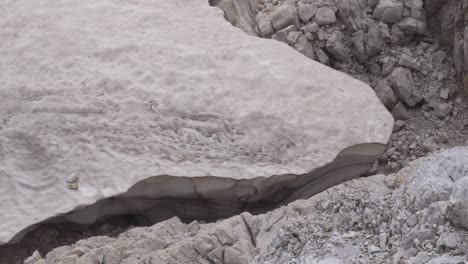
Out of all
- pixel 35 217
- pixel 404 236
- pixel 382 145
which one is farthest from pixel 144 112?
pixel 404 236

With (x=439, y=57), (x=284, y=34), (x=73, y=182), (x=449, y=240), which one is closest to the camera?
(x=449, y=240)

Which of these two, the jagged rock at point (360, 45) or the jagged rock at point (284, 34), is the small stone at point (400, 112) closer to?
the jagged rock at point (360, 45)

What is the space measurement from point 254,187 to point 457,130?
171 centimetres

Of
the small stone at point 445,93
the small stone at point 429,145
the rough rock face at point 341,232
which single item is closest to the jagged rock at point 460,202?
the rough rock face at point 341,232

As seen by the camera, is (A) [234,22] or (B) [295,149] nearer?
(B) [295,149]

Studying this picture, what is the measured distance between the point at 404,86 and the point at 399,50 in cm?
32

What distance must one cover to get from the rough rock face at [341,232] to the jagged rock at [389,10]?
5.50 feet

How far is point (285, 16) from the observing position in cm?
494

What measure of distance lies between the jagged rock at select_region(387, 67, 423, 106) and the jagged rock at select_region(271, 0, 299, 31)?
872 millimetres

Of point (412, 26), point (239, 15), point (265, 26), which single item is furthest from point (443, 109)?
point (239, 15)

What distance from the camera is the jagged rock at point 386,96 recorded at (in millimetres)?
4664

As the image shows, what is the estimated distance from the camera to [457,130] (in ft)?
15.0

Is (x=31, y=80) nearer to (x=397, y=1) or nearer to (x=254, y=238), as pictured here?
(x=254, y=238)

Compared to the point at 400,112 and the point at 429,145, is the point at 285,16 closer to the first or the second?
the point at 400,112
